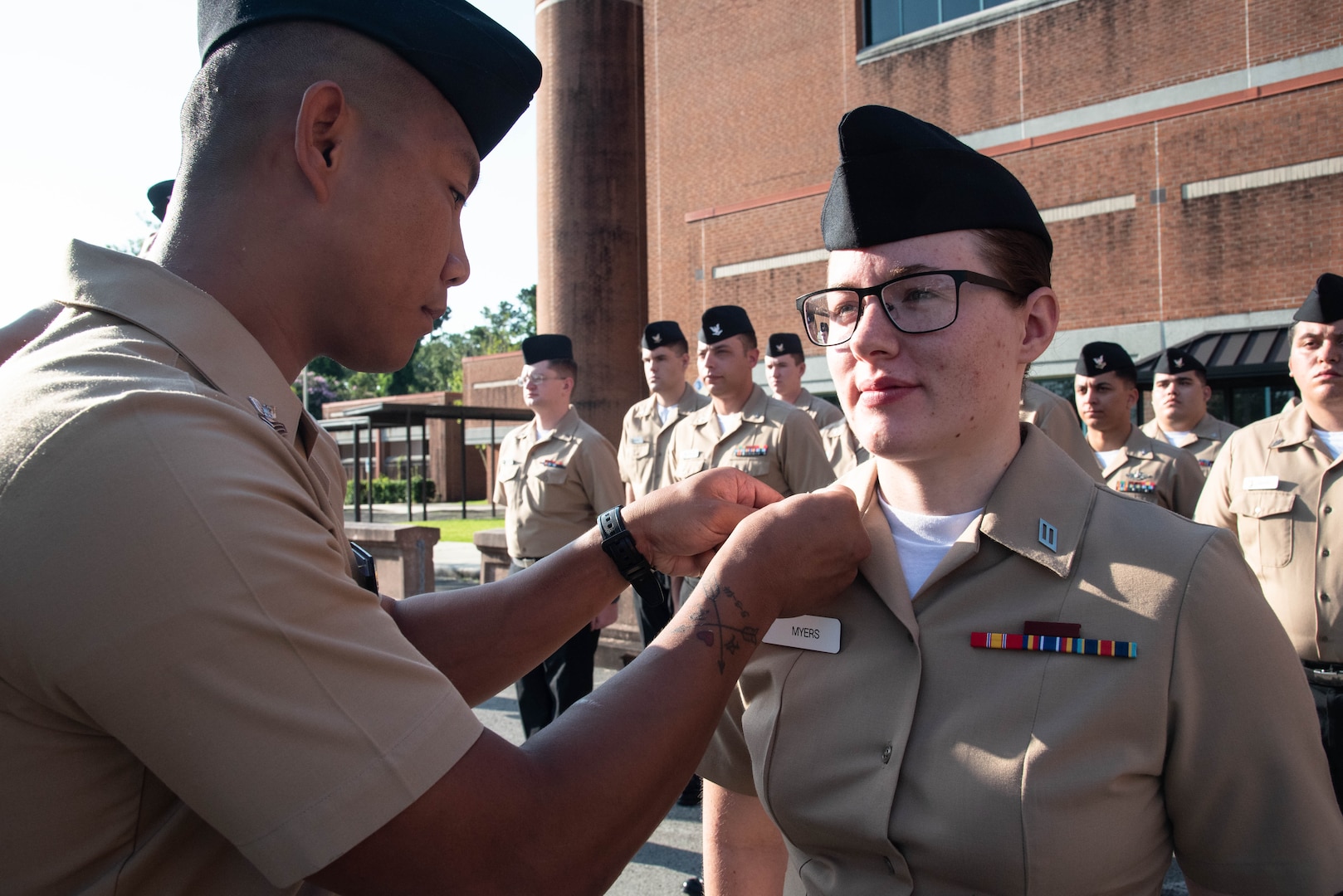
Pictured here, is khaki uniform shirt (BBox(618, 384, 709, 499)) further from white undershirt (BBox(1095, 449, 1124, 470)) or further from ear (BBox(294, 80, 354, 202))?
ear (BBox(294, 80, 354, 202))

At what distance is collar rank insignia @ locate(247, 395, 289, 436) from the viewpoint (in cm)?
143

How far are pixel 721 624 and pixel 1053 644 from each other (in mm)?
595

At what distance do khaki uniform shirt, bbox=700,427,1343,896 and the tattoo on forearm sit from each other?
13.6 inches

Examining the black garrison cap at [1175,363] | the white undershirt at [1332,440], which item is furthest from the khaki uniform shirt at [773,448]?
the black garrison cap at [1175,363]

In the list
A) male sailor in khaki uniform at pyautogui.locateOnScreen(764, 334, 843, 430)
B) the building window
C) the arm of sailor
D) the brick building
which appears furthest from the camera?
the building window

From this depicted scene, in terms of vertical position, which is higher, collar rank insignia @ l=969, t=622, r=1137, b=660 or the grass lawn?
collar rank insignia @ l=969, t=622, r=1137, b=660

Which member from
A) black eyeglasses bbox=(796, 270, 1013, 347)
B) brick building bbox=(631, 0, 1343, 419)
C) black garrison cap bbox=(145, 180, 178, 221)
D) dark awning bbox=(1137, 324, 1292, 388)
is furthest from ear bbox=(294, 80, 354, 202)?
brick building bbox=(631, 0, 1343, 419)

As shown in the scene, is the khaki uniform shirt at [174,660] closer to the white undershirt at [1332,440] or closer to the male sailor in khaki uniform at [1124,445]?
the white undershirt at [1332,440]

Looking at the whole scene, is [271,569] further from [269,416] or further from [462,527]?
[462,527]

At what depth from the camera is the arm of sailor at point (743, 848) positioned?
2113 mm

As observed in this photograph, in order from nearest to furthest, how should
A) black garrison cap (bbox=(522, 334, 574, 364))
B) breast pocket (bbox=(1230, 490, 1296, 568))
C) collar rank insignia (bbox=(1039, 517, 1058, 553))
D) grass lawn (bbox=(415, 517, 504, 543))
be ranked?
collar rank insignia (bbox=(1039, 517, 1058, 553))
breast pocket (bbox=(1230, 490, 1296, 568))
black garrison cap (bbox=(522, 334, 574, 364))
grass lawn (bbox=(415, 517, 504, 543))

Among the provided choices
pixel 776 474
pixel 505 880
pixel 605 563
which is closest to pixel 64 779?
pixel 505 880

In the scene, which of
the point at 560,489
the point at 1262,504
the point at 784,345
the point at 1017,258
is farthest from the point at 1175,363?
the point at 1017,258

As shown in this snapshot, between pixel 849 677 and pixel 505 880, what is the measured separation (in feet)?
2.72
